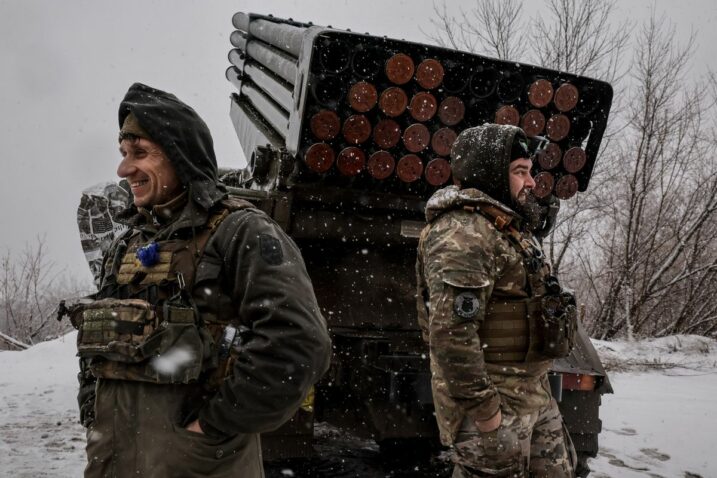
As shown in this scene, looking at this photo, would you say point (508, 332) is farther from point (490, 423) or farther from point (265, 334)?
point (265, 334)

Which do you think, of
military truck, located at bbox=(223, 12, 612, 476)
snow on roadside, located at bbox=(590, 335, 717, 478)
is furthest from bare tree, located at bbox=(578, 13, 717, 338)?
military truck, located at bbox=(223, 12, 612, 476)

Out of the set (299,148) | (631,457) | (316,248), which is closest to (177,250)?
(299,148)

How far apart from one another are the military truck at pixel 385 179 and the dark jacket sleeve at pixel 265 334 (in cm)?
167

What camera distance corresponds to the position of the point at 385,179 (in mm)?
3512

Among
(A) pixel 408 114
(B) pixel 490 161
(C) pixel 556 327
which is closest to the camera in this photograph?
(C) pixel 556 327

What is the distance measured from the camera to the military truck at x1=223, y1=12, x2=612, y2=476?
3316 mm

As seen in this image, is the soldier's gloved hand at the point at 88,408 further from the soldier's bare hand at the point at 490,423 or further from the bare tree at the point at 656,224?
the bare tree at the point at 656,224

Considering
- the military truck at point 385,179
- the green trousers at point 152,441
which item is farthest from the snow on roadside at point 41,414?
the green trousers at point 152,441

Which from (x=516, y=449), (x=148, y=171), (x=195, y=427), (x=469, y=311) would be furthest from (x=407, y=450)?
(x=148, y=171)

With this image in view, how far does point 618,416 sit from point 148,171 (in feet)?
18.6

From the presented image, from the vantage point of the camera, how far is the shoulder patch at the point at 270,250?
1.65 m

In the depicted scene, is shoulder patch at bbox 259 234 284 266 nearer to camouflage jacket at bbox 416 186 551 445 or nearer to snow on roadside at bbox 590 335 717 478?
camouflage jacket at bbox 416 186 551 445

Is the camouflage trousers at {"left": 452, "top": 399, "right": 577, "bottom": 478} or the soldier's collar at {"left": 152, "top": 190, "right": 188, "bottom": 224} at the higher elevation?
the soldier's collar at {"left": 152, "top": 190, "right": 188, "bottom": 224}

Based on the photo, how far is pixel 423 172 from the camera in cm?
358
